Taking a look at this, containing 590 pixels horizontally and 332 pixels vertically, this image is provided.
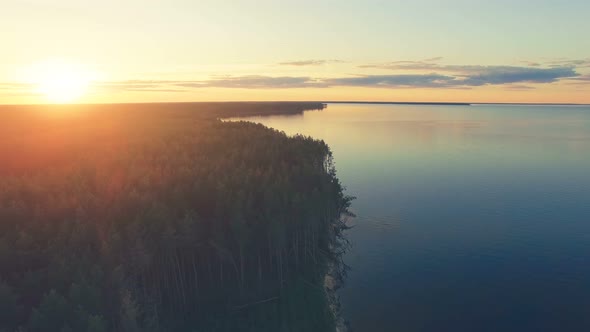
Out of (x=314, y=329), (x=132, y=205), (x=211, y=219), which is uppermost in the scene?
(x=132, y=205)

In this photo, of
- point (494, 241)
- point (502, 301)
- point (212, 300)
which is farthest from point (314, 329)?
point (494, 241)

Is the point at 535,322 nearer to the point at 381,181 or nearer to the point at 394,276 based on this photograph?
the point at 394,276

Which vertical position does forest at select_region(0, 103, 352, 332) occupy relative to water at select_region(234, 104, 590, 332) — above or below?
above

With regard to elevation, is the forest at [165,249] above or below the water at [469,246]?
above

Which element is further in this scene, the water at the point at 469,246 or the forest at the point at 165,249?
the water at the point at 469,246

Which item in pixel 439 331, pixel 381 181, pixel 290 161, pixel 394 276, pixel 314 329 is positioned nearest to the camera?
pixel 439 331
